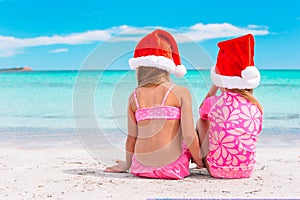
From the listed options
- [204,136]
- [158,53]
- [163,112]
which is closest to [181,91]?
[163,112]

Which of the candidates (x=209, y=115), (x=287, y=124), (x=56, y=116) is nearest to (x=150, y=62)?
(x=209, y=115)

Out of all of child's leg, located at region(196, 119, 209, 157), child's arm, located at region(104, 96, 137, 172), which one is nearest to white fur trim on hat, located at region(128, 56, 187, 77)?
child's arm, located at region(104, 96, 137, 172)

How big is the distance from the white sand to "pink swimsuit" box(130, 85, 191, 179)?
8cm

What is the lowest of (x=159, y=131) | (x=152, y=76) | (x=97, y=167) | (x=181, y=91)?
(x=97, y=167)

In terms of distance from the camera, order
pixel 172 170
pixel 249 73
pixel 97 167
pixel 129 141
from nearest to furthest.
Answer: pixel 249 73 < pixel 172 170 < pixel 129 141 < pixel 97 167

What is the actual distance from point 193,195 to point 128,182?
66 cm

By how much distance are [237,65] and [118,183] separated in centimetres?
143

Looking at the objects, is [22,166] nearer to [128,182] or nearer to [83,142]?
[128,182]

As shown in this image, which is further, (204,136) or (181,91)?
(204,136)

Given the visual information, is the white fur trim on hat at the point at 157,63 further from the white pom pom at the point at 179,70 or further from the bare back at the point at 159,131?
the bare back at the point at 159,131

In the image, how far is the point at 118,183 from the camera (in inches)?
149

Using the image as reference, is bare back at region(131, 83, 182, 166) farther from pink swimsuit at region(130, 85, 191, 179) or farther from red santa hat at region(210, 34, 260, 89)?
red santa hat at region(210, 34, 260, 89)

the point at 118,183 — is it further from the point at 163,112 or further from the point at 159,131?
Result: the point at 163,112

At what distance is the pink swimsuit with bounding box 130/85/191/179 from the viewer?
3.86m
